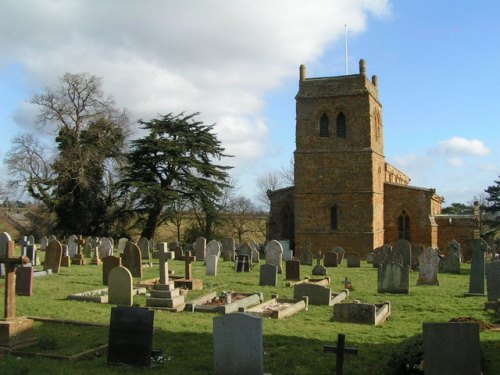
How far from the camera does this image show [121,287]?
41.7 ft

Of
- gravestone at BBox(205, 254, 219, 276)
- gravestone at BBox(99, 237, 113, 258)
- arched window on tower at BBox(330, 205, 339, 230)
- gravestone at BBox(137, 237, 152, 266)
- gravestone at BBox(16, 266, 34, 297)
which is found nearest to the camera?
gravestone at BBox(16, 266, 34, 297)

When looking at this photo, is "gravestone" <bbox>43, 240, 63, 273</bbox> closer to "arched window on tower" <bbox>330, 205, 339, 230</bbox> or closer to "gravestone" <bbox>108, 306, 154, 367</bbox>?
"gravestone" <bbox>108, 306, 154, 367</bbox>

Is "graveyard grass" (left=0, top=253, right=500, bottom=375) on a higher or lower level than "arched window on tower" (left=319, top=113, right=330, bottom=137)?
lower

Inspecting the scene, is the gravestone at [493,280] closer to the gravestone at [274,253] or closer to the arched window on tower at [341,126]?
the gravestone at [274,253]

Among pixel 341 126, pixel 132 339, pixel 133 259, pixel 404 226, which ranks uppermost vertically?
pixel 341 126

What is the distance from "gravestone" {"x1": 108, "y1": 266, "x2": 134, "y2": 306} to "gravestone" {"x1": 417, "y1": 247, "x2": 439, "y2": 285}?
9200 mm

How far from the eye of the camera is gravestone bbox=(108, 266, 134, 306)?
12594 mm

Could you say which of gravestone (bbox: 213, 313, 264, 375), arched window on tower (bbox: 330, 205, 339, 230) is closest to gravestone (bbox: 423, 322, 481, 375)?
gravestone (bbox: 213, 313, 264, 375)

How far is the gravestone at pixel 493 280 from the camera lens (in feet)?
42.9

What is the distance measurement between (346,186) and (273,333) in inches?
948

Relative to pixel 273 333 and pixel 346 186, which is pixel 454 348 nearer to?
pixel 273 333

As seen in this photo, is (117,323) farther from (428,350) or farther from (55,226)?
(55,226)

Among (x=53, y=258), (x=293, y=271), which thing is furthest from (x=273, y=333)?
(x=53, y=258)

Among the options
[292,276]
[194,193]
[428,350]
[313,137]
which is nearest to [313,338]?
[428,350]
